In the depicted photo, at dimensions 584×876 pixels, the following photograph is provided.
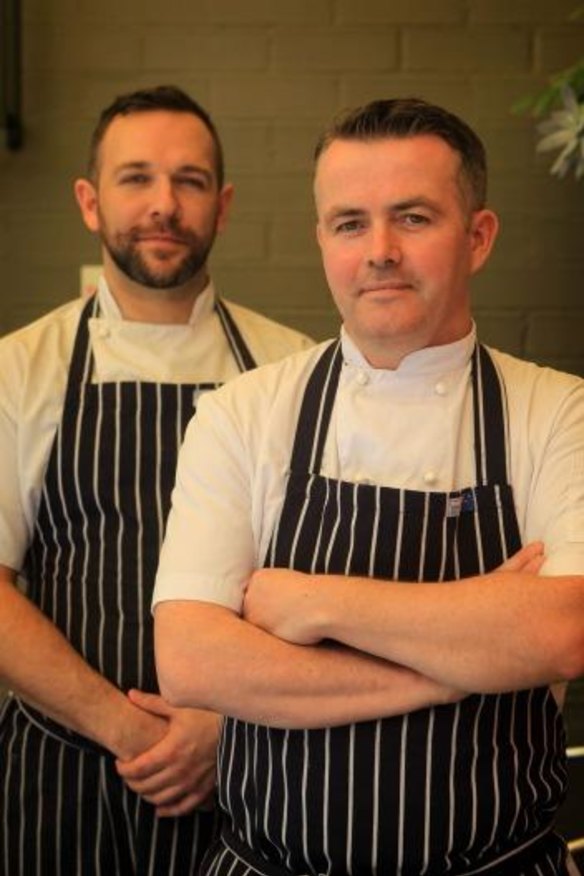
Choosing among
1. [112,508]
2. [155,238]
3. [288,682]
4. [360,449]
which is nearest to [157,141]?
[155,238]

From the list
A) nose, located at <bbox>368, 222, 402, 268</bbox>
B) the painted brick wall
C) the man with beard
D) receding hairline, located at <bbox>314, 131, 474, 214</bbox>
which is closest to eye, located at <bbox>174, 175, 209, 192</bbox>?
the man with beard

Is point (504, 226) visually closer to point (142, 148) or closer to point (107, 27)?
point (107, 27)

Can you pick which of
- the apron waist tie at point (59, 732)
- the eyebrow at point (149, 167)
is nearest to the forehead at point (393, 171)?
the eyebrow at point (149, 167)

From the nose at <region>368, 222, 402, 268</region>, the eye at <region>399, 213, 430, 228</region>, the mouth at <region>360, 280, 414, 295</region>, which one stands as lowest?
the mouth at <region>360, 280, 414, 295</region>

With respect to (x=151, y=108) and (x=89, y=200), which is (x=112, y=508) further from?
(x=151, y=108)

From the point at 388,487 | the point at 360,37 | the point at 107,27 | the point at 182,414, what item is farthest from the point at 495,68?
the point at 388,487

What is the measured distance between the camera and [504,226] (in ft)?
9.49

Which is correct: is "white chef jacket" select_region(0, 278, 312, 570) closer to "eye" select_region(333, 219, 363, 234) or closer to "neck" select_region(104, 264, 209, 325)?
"neck" select_region(104, 264, 209, 325)

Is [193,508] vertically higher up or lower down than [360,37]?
lower down

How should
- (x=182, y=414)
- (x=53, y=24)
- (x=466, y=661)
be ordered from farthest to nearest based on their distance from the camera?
(x=53, y=24)
(x=182, y=414)
(x=466, y=661)

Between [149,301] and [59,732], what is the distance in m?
0.65

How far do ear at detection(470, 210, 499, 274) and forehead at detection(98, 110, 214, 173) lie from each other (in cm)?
60

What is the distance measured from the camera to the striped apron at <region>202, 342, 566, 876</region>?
4.27ft

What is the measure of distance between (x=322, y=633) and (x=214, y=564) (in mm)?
160
